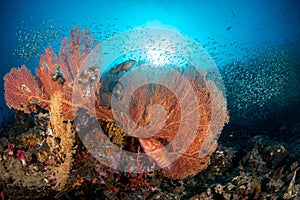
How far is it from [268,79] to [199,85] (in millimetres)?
17630

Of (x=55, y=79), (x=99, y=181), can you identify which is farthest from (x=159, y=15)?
(x=99, y=181)

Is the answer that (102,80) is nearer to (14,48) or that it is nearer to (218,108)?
(218,108)

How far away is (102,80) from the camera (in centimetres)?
634

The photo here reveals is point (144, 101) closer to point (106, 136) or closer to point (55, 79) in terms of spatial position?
point (106, 136)

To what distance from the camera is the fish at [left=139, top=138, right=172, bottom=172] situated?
4.97 meters

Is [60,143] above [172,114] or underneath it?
underneath

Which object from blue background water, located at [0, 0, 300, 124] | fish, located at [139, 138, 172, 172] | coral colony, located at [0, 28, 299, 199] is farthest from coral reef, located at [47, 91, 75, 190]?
blue background water, located at [0, 0, 300, 124]

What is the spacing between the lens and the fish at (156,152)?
16.3 ft

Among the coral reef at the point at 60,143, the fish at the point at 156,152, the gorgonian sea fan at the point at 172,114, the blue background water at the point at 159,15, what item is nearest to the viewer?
the coral reef at the point at 60,143

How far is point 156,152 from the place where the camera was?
5.01 m

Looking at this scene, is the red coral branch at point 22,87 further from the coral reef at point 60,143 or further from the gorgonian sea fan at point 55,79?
the coral reef at point 60,143

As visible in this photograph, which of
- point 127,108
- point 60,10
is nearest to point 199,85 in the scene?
point 127,108

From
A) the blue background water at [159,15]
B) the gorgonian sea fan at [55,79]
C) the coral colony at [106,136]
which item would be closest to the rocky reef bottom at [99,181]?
the coral colony at [106,136]

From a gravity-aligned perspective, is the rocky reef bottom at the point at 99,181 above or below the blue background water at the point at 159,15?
below
